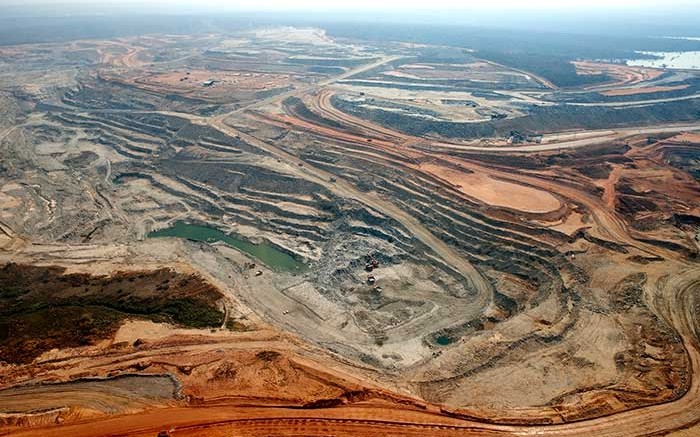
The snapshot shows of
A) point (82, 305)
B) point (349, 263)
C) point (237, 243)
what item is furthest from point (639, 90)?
point (82, 305)

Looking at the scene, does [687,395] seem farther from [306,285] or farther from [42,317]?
[42,317]

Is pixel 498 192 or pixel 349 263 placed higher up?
pixel 498 192

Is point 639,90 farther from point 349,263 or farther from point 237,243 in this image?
point 237,243

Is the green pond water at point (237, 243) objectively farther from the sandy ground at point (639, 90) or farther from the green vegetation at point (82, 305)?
the sandy ground at point (639, 90)

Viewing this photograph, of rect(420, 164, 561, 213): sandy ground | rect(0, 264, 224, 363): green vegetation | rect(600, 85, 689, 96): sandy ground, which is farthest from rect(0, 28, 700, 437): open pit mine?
rect(600, 85, 689, 96): sandy ground

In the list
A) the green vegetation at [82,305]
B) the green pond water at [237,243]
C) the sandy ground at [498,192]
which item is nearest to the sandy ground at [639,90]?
the sandy ground at [498,192]
